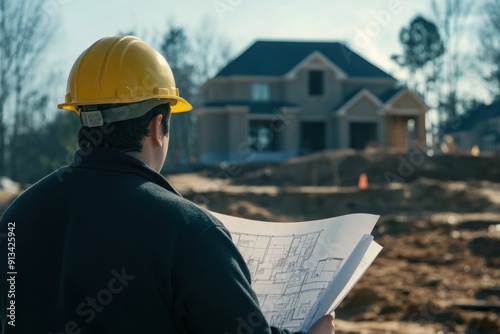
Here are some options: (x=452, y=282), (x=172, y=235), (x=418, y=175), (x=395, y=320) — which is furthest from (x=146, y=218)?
(x=418, y=175)

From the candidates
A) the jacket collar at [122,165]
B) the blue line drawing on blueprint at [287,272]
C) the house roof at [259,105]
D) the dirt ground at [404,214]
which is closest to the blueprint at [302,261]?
the blue line drawing on blueprint at [287,272]

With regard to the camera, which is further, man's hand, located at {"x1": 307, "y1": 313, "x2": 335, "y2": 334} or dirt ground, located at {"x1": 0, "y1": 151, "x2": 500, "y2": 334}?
dirt ground, located at {"x1": 0, "y1": 151, "x2": 500, "y2": 334}

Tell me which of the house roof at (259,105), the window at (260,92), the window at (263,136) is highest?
the window at (260,92)

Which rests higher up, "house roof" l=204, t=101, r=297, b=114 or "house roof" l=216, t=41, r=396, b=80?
"house roof" l=216, t=41, r=396, b=80

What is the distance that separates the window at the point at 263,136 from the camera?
39688mm

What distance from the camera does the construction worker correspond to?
1.90 metres

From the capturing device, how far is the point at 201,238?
1.91m

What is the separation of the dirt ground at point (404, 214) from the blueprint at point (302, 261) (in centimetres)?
644

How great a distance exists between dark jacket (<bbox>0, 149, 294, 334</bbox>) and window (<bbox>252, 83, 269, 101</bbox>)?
37872mm

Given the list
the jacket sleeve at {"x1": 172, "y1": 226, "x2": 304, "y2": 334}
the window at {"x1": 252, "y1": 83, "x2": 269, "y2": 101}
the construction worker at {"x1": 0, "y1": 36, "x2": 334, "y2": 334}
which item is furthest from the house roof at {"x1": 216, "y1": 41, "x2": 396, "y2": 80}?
the jacket sleeve at {"x1": 172, "y1": 226, "x2": 304, "y2": 334}

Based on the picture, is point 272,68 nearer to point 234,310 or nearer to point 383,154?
point 383,154

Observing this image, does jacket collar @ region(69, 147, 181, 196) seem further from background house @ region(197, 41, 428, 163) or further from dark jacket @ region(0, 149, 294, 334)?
background house @ region(197, 41, 428, 163)

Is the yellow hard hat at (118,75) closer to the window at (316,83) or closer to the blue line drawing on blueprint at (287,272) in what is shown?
the blue line drawing on blueprint at (287,272)

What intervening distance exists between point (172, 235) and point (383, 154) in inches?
1269
